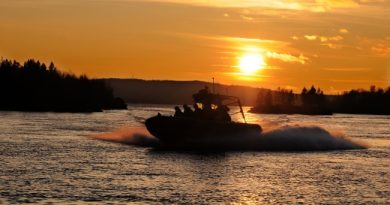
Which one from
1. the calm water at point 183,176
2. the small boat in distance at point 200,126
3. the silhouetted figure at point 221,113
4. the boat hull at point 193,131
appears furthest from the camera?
the silhouetted figure at point 221,113

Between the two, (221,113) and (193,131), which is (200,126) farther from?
(221,113)

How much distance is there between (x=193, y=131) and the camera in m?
63.2

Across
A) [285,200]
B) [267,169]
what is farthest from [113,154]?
[285,200]

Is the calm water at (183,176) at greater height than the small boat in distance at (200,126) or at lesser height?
lesser

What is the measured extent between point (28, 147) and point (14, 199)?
29.5 meters

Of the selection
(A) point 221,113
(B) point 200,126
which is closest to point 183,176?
(B) point 200,126

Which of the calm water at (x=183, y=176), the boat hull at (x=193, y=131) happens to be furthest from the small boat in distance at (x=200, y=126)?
the calm water at (x=183, y=176)

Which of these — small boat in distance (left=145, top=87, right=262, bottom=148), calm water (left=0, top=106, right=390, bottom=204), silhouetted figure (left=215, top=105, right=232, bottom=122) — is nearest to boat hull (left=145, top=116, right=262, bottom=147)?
small boat in distance (left=145, top=87, right=262, bottom=148)

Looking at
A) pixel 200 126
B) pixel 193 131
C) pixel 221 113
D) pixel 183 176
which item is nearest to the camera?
pixel 183 176

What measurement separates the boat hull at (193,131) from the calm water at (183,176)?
5.34ft

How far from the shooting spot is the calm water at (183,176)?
36781mm

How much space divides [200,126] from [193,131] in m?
0.73

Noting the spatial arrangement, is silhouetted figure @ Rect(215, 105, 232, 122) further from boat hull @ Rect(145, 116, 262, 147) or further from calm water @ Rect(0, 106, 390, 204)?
calm water @ Rect(0, 106, 390, 204)

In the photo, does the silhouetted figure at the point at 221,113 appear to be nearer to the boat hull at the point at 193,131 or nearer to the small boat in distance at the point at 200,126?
the small boat in distance at the point at 200,126
